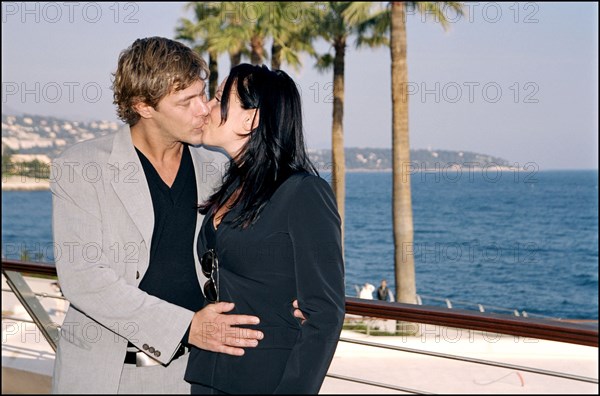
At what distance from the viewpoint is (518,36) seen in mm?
71688

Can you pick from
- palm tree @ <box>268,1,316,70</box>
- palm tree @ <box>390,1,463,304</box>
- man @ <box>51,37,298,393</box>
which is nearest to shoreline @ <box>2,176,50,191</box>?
palm tree @ <box>268,1,316,70</box>

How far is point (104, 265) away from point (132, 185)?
0.23 meters

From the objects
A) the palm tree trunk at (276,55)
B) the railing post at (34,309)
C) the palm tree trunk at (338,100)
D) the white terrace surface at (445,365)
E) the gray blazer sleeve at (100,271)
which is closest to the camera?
the gray blazer sleeve at (100,271)

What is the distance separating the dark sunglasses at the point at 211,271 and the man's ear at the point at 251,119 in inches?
11.0

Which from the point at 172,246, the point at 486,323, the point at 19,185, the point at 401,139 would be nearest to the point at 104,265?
the point at 172,246

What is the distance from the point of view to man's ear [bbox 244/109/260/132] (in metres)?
1.63

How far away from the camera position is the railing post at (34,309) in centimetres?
326

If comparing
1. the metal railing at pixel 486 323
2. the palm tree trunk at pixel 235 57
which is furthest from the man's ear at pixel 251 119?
the palm tree trunk at pixel 235 57

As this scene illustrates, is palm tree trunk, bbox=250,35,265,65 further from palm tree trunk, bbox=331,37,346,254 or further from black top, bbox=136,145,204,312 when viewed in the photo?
black top, bbox=136,145,204,312

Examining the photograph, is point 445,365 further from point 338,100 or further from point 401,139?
point 401,139

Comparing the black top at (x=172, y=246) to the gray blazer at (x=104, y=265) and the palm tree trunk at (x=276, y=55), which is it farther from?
the palm tree trunk at (x=276, y=55)

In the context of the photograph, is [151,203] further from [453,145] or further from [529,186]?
[529,186]

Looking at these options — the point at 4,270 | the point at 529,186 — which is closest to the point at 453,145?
the point at 529,186

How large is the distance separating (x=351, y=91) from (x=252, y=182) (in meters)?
62.9
